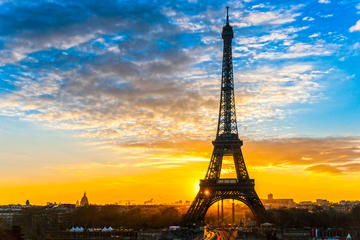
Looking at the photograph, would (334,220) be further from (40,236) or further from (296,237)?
(40,236)

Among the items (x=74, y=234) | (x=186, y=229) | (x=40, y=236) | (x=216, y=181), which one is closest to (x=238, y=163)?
(x=216, y=181)

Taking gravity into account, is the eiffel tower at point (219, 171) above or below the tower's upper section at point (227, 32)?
below

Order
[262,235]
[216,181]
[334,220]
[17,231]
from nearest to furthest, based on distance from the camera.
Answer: [17,231], [262,235], [216,181], [334,220]

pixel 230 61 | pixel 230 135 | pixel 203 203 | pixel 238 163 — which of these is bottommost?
pixel 203 203

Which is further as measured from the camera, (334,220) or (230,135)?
(334,220)

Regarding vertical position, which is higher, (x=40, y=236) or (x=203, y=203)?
(x=203, y=203)

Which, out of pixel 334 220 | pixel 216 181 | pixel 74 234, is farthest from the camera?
pixel 334 220

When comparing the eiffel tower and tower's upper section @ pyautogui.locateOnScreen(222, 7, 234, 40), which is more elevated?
tower's upper section @ pyautogui.locateOnScreen(222, 7, 234, 40)

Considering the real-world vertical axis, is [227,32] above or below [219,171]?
above
